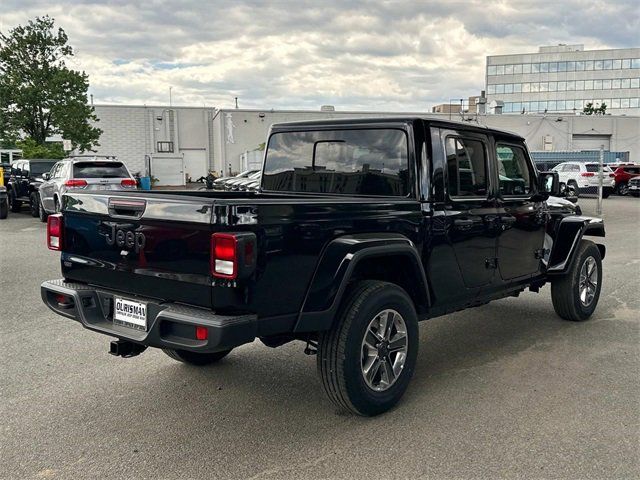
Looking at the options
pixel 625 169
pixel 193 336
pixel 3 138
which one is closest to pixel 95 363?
pixel 193 336

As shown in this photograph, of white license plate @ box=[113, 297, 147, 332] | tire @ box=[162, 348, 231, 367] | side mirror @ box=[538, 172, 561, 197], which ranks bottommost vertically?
tire @ box=[162, 348, 231, 367]

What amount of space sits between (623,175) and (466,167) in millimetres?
30005

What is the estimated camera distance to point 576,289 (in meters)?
5.99

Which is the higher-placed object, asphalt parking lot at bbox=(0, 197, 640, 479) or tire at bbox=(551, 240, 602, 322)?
tire at bbox=(551, 240, 602, 322)

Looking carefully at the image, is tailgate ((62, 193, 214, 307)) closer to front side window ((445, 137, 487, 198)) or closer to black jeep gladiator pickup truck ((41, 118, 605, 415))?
black jeep gladiator pickup truck ((41, 118, 605, 415))

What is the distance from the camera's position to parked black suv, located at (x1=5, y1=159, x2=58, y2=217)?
18156 millimetres

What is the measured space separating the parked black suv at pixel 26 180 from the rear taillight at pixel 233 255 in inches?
662

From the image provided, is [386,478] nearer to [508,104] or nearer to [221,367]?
[221,367]

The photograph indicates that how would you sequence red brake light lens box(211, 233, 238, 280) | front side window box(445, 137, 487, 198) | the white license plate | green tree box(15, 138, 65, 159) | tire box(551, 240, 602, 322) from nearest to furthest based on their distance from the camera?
red brake light lens box(211, 233, 238, 280) < the white license plate < front side window box(445, 137, 487, 198) < tire box(551, 240, 602, 322) < green tree box(15, 138, 65, 159)

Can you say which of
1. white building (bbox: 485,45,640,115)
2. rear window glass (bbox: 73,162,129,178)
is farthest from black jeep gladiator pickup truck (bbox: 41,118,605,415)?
white building (bbox: 485,45,640,115)

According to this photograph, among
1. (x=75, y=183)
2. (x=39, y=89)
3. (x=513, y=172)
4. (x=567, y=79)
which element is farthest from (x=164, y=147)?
(x=567, y=79)

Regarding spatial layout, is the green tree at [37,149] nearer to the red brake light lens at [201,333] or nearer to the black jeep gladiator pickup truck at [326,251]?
the black jeep gladiator pickup truck at [326,251]

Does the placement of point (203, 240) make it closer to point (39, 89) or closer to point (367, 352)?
point (367, 352)

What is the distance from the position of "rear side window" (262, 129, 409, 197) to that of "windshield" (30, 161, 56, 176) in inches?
621
